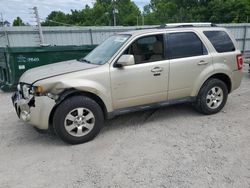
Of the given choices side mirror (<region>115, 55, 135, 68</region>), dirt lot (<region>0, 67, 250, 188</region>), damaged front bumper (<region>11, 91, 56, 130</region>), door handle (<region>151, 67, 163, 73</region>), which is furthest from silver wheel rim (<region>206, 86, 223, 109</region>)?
damaged front bumper (<region>11, 91, 56, 130</region>)

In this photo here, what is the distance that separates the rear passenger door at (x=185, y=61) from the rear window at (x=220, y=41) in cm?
27

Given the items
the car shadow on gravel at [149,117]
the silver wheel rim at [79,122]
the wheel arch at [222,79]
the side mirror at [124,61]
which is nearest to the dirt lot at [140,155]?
the car shadow on gravel at [149,117]

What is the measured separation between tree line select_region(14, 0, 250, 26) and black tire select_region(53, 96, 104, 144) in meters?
30.7

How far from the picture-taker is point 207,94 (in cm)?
490

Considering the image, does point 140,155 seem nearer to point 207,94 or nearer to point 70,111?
point 70,111

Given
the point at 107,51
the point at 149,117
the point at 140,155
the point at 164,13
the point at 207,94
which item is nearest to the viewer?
the point at 140,155

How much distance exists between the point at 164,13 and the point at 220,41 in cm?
4563

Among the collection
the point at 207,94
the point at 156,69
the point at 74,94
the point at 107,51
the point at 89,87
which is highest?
the point at 107,51

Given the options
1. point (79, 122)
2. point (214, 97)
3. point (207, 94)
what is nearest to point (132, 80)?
point (79, 122)

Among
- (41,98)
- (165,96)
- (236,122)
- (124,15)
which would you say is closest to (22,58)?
(41,98)

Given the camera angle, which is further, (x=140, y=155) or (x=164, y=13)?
(x=164, y=13)

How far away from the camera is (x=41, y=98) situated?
3662 mm

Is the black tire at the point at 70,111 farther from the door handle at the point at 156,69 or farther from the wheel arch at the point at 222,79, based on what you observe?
the wheel arch at the point at 222,79

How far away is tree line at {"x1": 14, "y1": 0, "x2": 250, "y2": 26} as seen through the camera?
1222 inches
